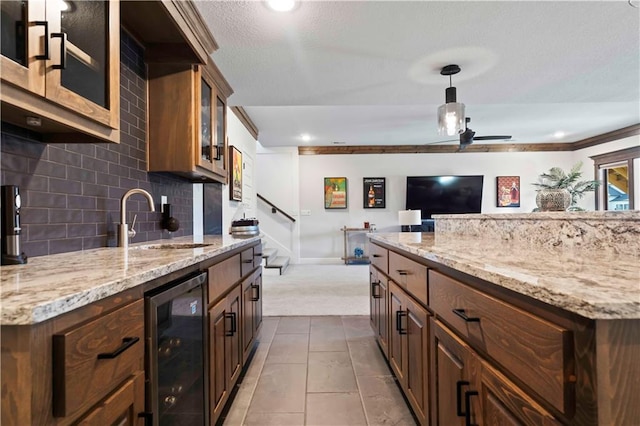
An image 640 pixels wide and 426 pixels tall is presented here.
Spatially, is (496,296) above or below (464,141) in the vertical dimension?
below

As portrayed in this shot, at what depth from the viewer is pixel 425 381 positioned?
1316 millimetres

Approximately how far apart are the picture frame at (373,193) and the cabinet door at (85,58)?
5.94 m

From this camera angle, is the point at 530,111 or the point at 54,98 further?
the point at 530,111

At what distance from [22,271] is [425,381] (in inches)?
57.6

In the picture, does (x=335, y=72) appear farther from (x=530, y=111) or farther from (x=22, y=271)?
(x=530, y=111)

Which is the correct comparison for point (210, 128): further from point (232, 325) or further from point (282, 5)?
point (232, 325)

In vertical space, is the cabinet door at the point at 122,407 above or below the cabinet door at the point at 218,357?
above

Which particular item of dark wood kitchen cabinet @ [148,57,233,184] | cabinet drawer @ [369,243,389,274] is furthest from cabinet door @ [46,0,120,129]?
cabinet drawer @ [369,243,389,274]

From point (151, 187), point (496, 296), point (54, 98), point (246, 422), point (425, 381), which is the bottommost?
point (246, 422)

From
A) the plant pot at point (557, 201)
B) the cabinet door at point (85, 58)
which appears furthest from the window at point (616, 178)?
the cabinet door at point (85, 58)

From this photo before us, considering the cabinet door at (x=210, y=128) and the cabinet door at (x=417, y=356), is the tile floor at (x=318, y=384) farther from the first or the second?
the cabinet door at (x=210, y=128)

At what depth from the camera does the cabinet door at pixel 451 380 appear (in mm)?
931

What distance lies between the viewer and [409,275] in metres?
1.54

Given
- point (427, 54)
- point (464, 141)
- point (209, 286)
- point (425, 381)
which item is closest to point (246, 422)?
point (209, 286)
